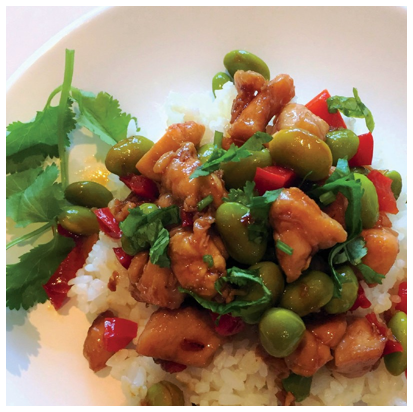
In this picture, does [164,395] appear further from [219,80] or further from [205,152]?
[219,80]

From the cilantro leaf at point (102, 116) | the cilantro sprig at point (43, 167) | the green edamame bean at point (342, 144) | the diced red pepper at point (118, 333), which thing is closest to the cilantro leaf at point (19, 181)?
the cilantro sprig at point (43, 167)

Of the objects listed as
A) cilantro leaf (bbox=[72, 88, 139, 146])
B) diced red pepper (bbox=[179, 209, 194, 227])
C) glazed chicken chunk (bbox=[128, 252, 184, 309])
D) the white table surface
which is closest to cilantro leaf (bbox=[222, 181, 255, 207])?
diced red pepper (bbox=[179, 209, 194, 227])

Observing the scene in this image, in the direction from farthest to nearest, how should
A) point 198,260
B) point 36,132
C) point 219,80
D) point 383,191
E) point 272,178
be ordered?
1. point 219,80
2. point 36,132
3. point 383,191
4. point 272,178
5. point 198,260

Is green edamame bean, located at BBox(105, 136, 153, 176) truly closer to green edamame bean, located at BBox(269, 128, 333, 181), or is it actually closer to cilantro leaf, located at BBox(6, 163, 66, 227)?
cilantro leaf, located at BBox(6, 163, 66, 227)

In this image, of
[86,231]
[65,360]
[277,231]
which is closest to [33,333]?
[65,360]

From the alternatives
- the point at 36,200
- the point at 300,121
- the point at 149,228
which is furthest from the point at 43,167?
the point at 300,121
